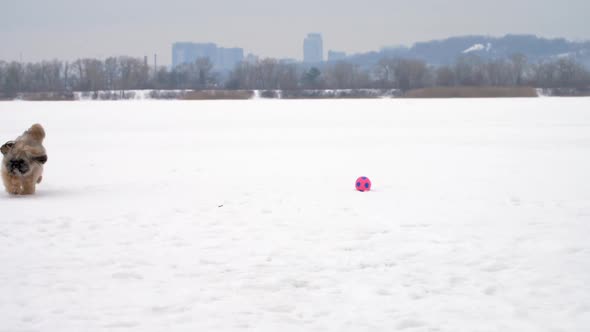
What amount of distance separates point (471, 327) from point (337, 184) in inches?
270

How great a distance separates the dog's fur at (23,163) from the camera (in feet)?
33.0

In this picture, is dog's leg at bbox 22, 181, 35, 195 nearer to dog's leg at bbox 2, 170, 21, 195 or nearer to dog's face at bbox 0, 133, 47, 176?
dog's leg at bbox 2, 170, 21, 195

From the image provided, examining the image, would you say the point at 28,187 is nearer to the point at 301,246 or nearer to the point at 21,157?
the point at 21,157

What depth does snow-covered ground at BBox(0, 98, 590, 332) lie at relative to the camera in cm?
515

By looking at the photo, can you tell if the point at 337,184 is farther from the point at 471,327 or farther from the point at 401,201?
the point at 471,327

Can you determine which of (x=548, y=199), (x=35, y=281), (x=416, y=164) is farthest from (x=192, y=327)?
(x=416, y=164)

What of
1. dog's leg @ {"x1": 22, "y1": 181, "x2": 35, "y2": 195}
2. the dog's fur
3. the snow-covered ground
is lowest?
the snow-covered ground

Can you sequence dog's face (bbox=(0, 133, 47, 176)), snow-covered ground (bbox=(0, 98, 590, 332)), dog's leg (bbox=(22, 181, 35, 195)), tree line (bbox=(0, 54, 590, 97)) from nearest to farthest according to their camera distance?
snow-covered ground (bbox=(0, 98, 590, 332)) → dog's face (bbox=(0, 133, 47, 176)) → dog's leg (bbox=(22, 181, 35, 195)) → tree line (bbox=(0, 54, 590, 97))

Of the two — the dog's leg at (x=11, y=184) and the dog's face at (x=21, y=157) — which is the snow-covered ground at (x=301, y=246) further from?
the dog's face at (x=21, y=157)

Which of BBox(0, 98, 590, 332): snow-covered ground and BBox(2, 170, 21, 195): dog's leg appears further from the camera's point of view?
BBox(2, 170, 21, 195): dog's leg

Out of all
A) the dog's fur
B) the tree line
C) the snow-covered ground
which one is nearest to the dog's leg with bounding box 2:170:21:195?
the dog's fur

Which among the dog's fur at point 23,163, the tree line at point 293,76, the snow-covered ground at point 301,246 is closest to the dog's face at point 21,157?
the dog's fur at point 23,163

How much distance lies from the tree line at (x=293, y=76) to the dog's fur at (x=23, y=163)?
331ft

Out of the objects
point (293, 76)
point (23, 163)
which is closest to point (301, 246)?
point (23, 163)
